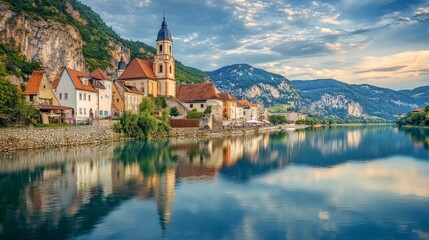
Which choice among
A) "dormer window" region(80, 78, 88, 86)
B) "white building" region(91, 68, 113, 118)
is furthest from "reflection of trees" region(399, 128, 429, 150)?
"dormer window" region(80, 78, 88, 86)

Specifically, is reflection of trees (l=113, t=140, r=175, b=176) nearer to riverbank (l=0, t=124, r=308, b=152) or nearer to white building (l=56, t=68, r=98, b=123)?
riverbank (l=0, t=124, r=308, b=152)

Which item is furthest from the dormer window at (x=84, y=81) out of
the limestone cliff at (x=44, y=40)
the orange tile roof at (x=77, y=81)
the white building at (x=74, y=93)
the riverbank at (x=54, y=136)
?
the limestone cliff at (x=44, y=40)

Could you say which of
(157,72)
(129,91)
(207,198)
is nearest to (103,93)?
(129,91)

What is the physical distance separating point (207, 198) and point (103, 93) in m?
42.6

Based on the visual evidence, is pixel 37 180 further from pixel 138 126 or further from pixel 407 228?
pixel 138 126

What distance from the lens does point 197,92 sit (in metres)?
82.5

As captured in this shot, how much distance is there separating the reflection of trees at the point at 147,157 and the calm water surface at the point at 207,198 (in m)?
0.19

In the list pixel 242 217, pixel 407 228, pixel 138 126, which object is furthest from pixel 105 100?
pixel 407 228

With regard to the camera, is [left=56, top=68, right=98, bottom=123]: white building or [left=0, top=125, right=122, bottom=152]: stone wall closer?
[left=0, top=125, right=122, bottom=152]: stone wall

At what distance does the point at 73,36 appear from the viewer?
313 feet

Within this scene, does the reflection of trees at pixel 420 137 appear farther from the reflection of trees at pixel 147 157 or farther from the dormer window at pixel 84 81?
the dormer window at pixel 84 81

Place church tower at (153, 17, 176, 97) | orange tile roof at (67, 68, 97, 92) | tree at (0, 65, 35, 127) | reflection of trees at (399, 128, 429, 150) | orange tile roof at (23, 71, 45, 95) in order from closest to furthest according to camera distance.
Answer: tree at (0, 65, 35, 127)
orange tile roof at (23, 71, 45, 95)
orange tile roof at (67, 68, 97, 92)
reflection of trees at (399, 128, 429, 150)
church tower at (153, 17, 176, 97)

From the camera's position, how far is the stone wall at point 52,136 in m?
36.4

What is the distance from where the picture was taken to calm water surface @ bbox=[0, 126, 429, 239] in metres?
14.1
